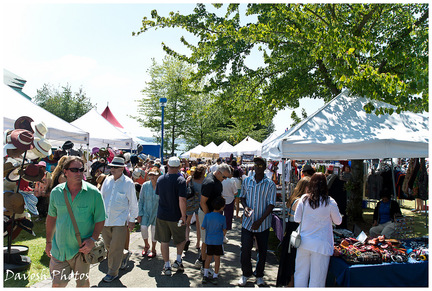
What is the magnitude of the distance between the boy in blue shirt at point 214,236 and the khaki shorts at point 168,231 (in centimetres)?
54

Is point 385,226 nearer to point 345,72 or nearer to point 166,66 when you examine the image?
point 345,72

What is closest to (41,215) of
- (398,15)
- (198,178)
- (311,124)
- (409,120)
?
(198,178)

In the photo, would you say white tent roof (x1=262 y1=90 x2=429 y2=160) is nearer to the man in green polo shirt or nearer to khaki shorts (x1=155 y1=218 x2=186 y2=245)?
khaki shorts (x1=155 y1=218 x2=186 y2=245)

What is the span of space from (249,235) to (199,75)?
6.12 metres

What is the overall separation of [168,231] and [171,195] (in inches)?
24.5

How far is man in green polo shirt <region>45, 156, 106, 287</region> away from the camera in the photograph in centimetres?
335

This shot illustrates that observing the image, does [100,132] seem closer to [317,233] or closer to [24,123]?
[24,123]

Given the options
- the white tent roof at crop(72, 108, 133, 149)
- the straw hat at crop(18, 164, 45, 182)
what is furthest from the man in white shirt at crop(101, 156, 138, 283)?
the white tent roof at crop(72, 108, 133, 149)

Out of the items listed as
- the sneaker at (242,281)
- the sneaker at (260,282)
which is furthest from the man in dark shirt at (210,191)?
the sneaker at (260,282)

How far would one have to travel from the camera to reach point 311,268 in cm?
381

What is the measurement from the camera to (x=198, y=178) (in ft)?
21.2

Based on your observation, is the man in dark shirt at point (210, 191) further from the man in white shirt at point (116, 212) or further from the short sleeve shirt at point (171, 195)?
the man in white shirt at point (116, 212)

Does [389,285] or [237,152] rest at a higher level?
[237,152]

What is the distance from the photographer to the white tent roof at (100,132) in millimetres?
11907
